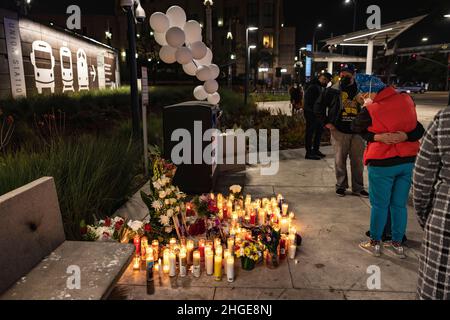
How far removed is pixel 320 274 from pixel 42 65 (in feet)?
53.4

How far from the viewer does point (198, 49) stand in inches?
297

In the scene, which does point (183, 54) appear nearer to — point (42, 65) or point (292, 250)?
point (292, 250)

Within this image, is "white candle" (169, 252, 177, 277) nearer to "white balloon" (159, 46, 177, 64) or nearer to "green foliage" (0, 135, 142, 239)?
"green foliage" (0, 135, 142, 239)

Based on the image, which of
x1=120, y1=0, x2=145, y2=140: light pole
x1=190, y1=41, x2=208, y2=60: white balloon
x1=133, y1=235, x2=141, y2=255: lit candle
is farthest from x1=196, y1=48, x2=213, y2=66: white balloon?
x1=133, y1=235, x2=141, y2=255: lit candle

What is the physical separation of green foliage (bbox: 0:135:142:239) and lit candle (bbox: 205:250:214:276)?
1.50m

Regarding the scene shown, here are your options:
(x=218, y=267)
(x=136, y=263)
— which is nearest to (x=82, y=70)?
(x=136, y=263)

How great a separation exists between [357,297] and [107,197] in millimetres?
3295

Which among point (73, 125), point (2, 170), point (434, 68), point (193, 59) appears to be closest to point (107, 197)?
point (2, 170)

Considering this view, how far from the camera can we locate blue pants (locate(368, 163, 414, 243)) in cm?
407

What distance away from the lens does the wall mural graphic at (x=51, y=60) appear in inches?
558

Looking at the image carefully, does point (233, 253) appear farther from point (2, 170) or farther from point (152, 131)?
point (152, 131)
